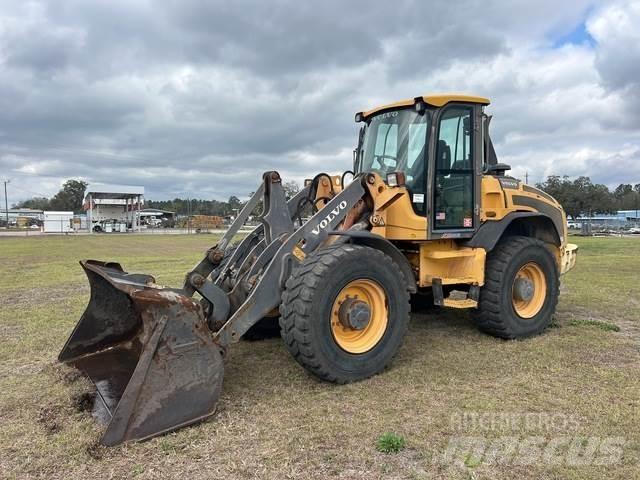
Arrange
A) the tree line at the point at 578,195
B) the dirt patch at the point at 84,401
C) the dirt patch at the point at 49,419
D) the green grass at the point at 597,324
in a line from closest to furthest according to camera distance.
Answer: the dirt patch at the point at 49,419 → the dirt patch at the point at 84,401 → the green grass at the point at 597,324 → the tree line at the point at 578,195

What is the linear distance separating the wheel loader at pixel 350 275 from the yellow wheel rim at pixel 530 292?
0.02 meters

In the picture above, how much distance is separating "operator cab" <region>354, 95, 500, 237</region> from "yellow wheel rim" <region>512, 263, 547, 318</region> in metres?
0.99

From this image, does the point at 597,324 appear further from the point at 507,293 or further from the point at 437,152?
the point at 437,152

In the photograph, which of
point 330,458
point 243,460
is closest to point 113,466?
point 243,460

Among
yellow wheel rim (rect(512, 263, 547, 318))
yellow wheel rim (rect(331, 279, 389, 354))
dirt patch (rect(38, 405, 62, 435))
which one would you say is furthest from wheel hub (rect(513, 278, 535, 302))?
dirt patch (rect(38, 405, 62, 435))

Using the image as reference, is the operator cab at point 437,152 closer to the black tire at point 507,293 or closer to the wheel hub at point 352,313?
the black tire at point 507,293

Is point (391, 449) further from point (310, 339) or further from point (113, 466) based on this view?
point (113, 466)

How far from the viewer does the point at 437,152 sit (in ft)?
18.6

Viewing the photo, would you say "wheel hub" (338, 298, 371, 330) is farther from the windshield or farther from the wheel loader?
the windshield

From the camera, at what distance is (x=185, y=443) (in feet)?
11.5

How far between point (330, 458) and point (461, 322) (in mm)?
A: 4246

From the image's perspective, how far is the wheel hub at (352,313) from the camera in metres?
4.65

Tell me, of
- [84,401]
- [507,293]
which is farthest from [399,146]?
[84,401]

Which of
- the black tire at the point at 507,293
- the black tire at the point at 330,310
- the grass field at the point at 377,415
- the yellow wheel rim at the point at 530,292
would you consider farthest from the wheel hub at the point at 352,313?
the yellow wheel rim at the point at 530,292
